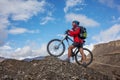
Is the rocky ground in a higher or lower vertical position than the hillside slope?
lower

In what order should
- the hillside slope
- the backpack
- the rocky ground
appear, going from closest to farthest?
the rocky ground, the backpack, the hillside slope

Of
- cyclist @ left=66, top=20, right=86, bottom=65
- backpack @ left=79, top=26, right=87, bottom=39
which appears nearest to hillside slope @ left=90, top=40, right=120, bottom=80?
cyclist @ left=66, top=20, right=86, bottom=65

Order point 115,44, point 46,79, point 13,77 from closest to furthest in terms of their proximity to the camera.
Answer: point 46,79, point 13,77, point 115,44

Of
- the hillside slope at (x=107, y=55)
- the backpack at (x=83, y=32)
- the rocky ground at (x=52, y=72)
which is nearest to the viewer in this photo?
the rocky ground at (x=52, y=72)

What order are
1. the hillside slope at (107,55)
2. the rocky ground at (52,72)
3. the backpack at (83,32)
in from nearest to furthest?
the rocky ground at (52,72)
the backpack at (83,32)
the hillside slope at (107,55)

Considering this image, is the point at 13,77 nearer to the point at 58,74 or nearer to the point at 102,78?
the point at 58,74

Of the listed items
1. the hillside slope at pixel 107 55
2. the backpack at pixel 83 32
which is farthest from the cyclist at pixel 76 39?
the hillside slope at pixel 107 55

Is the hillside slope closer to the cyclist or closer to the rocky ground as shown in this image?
the cyclist

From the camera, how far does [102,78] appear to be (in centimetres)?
1892

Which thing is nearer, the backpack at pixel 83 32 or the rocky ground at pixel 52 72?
the rocky ground at pixel 52 72

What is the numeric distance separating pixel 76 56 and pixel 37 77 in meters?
4.78

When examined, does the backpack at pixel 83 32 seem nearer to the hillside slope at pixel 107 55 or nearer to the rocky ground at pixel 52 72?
the rocky ground at pixel 52 72

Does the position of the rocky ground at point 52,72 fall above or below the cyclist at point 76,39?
below

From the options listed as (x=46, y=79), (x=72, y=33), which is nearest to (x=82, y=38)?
(x=72, y=33)
